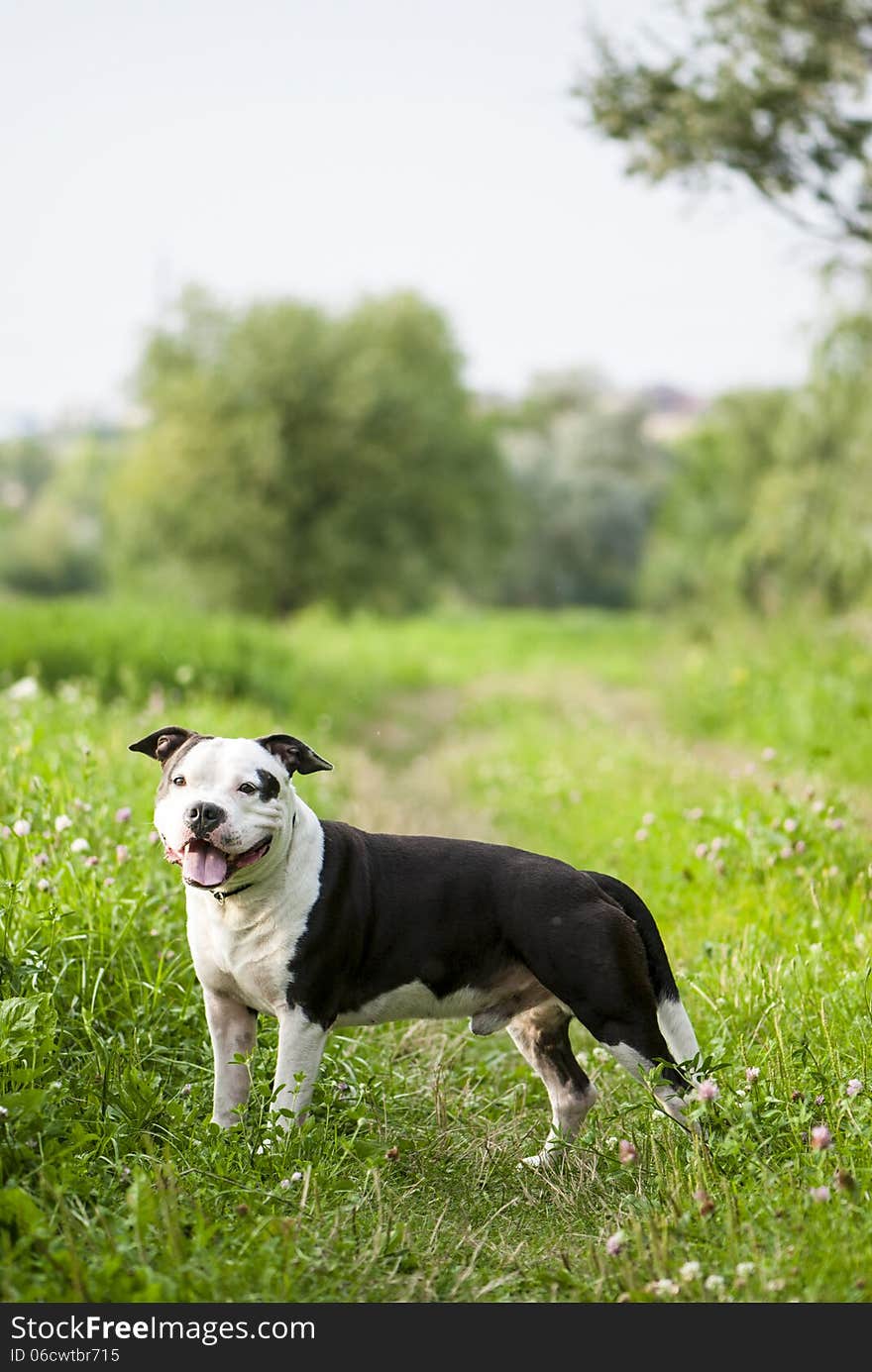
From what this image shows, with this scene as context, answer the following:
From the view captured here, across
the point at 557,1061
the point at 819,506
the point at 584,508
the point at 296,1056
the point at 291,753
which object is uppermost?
the point at 584,508

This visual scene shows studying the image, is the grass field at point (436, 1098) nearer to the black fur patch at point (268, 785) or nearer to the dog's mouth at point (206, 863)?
the dog's mouth at point (206, 863)

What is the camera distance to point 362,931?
3.67 m

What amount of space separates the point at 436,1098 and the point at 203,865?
1282 millimetres

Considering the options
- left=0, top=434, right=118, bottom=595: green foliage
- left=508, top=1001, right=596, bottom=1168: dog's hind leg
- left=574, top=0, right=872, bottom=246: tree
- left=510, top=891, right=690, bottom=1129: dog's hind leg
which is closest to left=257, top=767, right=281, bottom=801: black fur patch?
left=510, top=891, right=690, bottom=1129: dog's hind leg

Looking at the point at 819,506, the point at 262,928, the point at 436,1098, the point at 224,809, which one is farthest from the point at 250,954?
the point at 819,506

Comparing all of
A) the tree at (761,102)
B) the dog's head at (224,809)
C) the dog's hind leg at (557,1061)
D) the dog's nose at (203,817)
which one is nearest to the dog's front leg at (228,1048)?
the dog's head at (224,809)

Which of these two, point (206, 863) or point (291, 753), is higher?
point (291, 753)

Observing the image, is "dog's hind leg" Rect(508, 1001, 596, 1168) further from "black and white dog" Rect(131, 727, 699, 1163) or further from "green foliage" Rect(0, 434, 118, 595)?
"green foliage" Rect(0, 434, 118, 595)

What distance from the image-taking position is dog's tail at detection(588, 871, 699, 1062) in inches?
146

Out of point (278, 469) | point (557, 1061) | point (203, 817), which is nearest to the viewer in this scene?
point (203, 817)

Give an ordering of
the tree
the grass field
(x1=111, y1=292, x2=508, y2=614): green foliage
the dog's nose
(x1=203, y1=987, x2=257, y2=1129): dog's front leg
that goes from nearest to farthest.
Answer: the grass field < the dog's nose < (x1=203, y1=987, x2=257, y2=1129): dog's front leg < the tree < (x1=111, y1=292, x2=508, y2=614): green foliage

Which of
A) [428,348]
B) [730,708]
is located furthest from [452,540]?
[730,708]

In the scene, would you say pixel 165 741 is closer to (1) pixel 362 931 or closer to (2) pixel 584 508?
(1) pixel 362 931

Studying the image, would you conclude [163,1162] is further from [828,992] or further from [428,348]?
[428,348]
